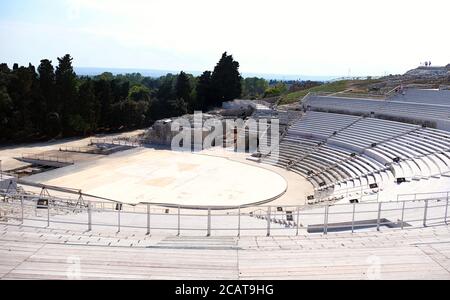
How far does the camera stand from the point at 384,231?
9219 mm

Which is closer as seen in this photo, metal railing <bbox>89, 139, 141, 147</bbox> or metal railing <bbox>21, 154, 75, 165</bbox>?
Answer: metal railing <bbox>21, 154, 75, 165</bbox>

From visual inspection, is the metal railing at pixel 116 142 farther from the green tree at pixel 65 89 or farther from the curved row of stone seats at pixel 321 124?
the curved row of stone seats at pixel 321 124

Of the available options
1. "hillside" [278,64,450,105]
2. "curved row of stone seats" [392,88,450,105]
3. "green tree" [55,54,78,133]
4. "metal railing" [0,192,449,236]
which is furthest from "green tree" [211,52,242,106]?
"metal railing" [0,192,449,236]

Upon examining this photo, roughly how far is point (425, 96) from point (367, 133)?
844cm

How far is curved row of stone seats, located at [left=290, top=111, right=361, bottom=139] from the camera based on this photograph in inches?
1153

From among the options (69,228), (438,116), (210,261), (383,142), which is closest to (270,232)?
(210,261)

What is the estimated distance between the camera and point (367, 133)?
1051 inches

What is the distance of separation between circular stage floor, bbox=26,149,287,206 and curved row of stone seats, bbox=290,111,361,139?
6.33 metres

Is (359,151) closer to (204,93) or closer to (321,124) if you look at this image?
(321,124)

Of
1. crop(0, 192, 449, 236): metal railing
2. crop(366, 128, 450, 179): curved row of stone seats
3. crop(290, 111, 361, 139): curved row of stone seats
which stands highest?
crop(290, 111, 361, 139): curved row of stone seats

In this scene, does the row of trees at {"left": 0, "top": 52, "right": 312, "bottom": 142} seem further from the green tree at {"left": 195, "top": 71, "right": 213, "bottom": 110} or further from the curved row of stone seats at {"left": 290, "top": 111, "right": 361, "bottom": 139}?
the curved row of stone seats at {"left": 290, "top": 111, "right": 361, "bottom": 139}

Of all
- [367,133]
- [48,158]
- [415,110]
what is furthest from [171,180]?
[415,110]

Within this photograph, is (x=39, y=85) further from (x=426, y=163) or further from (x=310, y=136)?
(x=426, y=163)

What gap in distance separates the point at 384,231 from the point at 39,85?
32318 mm
